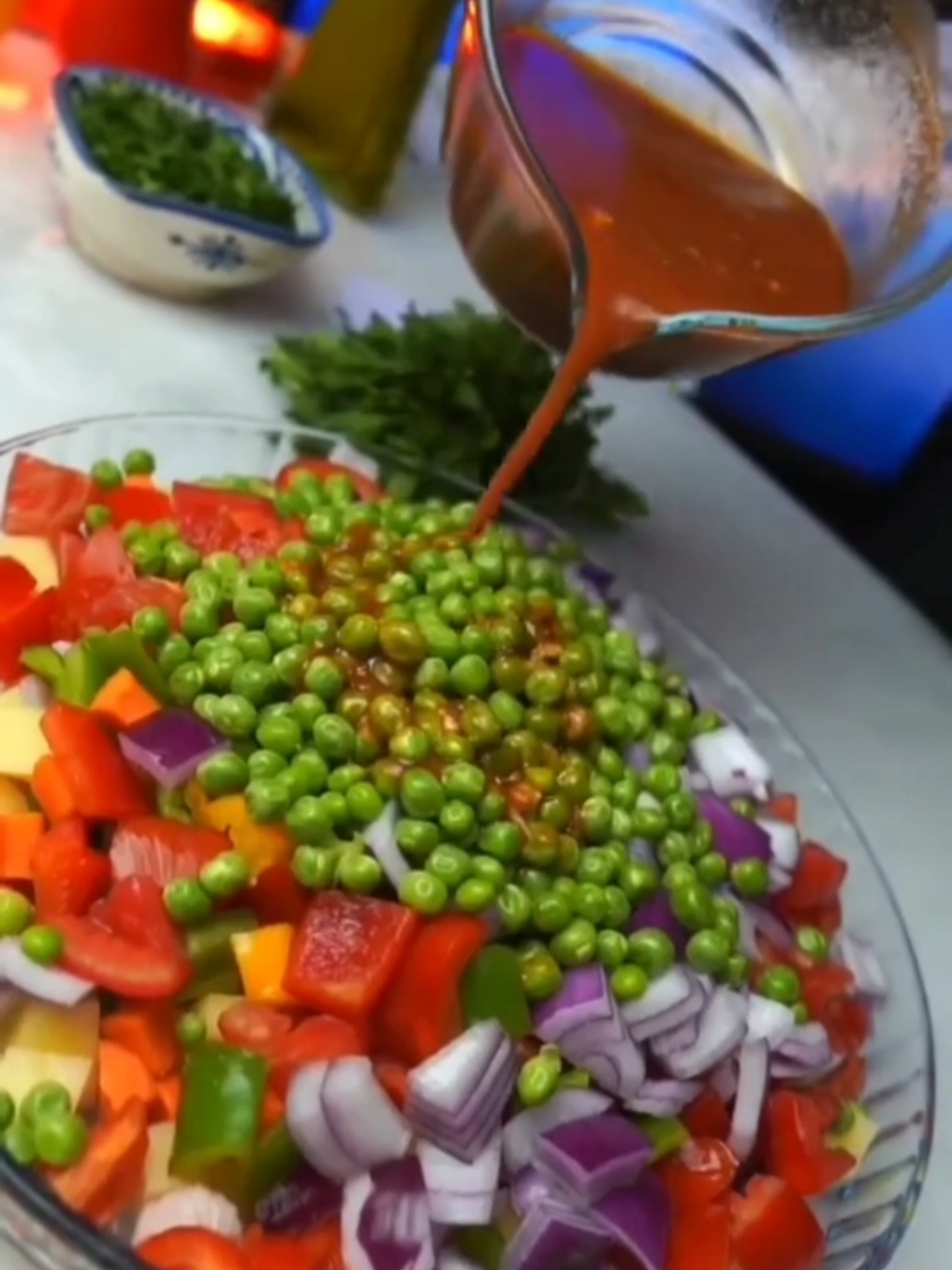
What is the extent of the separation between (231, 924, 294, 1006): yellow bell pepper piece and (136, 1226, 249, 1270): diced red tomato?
0.44 ft

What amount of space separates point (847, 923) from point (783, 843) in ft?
0.36

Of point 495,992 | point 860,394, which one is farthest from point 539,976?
point 860,394

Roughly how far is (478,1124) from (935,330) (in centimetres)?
124

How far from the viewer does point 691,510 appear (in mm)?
1814

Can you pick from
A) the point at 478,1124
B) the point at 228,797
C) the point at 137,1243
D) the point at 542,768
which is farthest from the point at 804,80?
the point at 137,1243

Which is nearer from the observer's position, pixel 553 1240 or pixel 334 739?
pixel 553 1240

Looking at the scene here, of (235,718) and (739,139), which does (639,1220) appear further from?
Answer: (739,139)

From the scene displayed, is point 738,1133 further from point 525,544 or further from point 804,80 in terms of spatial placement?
point 804,80

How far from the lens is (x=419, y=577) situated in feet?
3.77

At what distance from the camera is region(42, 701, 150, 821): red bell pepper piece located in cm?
96

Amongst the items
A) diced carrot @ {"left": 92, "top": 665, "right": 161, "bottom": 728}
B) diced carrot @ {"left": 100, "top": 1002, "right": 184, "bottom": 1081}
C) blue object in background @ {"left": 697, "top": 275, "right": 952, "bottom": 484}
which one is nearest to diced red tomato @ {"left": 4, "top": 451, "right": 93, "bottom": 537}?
diced carrot @ {"left": 92, "top": 665, "right": 161, "bottom": 728}

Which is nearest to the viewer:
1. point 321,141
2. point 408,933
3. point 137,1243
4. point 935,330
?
point 137,1243

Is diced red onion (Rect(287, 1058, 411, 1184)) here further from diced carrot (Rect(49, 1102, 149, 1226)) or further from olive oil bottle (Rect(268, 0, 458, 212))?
olive oil bottle (Rect(268, 0, 458, 212))

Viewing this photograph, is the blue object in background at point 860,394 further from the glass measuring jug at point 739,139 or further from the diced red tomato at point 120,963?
the diced red tomato at point 120,963
